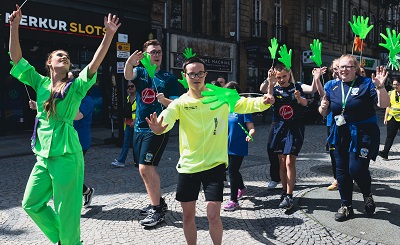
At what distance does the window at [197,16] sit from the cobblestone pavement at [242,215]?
46.7 feet

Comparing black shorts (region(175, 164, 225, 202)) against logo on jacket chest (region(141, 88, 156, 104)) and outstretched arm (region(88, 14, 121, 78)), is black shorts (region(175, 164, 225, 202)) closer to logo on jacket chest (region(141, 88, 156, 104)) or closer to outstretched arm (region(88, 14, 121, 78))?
outstretched arm (region(88, 14, 121, 78))

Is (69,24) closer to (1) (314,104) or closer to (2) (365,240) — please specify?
(1) (314,104)

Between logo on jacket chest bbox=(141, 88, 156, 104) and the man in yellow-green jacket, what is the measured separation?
1.15 metres

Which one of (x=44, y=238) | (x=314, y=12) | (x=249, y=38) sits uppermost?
(x=314, y=12)

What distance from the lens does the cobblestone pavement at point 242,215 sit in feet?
13.3

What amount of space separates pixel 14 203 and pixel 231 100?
3736 mm

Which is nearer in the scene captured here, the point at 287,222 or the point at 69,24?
the point at 287,222

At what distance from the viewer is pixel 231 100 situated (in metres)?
3.28

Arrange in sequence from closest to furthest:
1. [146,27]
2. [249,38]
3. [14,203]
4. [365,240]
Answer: [365,240] → [14,203] → [146,27] → [249,38]

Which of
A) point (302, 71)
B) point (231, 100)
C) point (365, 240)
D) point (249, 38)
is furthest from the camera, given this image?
point (302, 71)

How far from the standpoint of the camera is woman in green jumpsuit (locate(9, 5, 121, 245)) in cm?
326

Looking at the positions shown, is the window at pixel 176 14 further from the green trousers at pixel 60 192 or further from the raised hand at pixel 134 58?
the green trousers at pixel 60 192

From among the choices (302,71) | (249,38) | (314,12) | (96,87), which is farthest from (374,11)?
(96,87)

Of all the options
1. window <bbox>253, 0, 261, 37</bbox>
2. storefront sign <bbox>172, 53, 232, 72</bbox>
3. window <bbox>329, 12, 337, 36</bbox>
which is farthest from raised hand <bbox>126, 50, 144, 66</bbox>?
window <bbox>329, 12, 337, 36</bbox>
